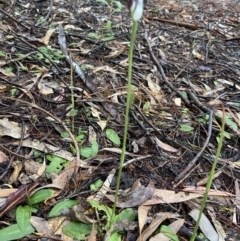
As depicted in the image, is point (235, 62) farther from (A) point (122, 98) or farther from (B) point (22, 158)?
(B) point (22, 158)

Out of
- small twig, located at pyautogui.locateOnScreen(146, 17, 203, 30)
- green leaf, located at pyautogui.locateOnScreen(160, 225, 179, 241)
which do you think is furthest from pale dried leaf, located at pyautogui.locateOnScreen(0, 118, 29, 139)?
small twig, located at pyautogui.locateOnScreen(146, 17, 203, 30)

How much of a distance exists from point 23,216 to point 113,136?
54 centimetres

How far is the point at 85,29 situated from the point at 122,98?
1051 millimetres

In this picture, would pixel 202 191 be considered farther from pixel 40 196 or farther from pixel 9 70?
pixel 9 70

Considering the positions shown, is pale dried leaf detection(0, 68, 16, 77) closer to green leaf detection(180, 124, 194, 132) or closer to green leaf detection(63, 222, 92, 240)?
green leaf detection(180, 124, 194, 132)

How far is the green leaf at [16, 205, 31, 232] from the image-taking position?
1154 millimetres

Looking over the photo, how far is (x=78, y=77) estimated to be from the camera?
6.61 feet

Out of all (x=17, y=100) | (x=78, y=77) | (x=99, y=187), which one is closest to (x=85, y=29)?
(x=78, y=77)

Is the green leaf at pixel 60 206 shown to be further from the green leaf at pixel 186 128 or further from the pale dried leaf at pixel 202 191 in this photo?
the green leaf at pixel 186 128

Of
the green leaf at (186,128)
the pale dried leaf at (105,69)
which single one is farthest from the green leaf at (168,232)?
the pale dried leaf at (105,69)

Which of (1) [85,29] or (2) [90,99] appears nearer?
(2) [90,99]

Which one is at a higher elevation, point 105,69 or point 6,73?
point 6,73

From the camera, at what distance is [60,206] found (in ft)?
4.07

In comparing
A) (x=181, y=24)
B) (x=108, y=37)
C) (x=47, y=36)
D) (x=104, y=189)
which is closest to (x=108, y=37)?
(x=108, y=37)
